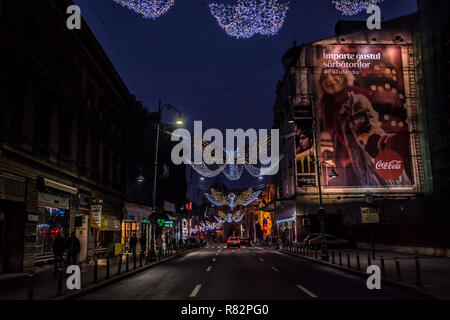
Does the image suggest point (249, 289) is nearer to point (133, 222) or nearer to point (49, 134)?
point (49, 134)

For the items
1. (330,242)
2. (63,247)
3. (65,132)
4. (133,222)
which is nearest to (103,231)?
(133,222)

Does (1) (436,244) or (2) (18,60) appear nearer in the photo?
(2) (18,60)

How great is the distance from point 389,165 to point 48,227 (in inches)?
1496

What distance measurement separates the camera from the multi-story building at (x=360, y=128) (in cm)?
4491

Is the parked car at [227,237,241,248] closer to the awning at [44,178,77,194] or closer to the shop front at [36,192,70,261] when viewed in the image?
the awning at [44,178,77,194]

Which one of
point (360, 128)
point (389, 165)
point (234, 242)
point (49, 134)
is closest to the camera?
point (49, 134)

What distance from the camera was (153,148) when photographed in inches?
1838

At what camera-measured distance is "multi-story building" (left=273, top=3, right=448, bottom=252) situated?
147 feet

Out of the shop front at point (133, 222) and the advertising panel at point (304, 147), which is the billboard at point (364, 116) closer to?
the advertising panel at point (304, 147)

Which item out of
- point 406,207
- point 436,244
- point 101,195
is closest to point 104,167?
point 101,195

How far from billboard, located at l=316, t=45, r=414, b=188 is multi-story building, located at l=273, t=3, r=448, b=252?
110mm

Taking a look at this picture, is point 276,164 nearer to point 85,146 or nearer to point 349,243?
point 349,243

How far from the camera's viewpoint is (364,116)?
149 ft

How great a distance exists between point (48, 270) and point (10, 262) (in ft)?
10.8
